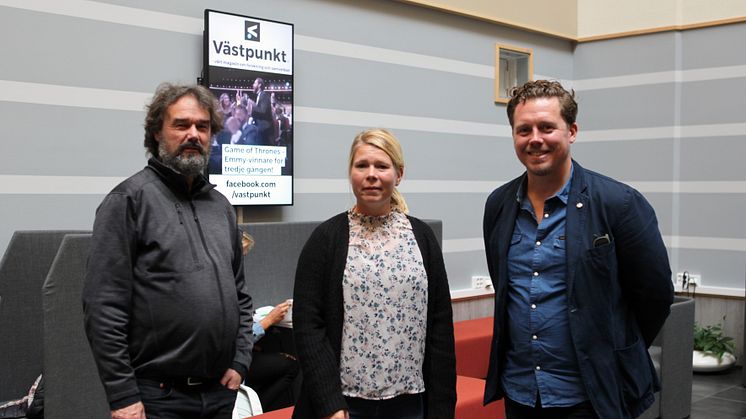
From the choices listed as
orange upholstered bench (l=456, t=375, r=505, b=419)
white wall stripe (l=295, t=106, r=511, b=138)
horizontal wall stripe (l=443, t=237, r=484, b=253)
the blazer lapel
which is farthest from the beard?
horizontal wall stripe (l=443, t=237, r=484, b=253)

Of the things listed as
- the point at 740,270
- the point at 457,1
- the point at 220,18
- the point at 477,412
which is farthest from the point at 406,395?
the point at 740,270

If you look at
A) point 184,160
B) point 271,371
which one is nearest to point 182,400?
point 184,160

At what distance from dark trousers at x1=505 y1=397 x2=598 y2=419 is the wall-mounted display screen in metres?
2.98

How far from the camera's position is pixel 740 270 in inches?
270

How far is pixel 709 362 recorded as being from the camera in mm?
6629

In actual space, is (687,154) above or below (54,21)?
below

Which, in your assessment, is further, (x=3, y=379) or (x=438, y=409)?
(x=3, y=379)

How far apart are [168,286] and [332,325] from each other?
1.59 feet

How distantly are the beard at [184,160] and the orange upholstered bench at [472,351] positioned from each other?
3284mm

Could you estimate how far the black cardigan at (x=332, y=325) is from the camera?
2201 mm

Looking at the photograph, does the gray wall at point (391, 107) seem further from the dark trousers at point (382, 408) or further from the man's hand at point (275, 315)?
the dark trousers at point (382, 408)

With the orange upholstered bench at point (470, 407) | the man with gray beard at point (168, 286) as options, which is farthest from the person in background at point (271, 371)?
the man with gray beard at point (168, 286)

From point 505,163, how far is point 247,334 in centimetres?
495

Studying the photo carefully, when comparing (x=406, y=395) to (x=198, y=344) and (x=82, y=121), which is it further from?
(x=82, y=121)
